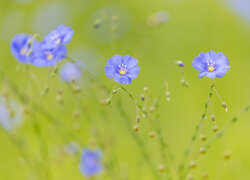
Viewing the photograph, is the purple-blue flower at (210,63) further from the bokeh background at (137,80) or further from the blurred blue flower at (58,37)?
the bokeh background at (137,80)

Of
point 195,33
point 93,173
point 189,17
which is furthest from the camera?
point 189,17

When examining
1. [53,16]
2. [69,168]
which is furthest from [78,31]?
[69,168]

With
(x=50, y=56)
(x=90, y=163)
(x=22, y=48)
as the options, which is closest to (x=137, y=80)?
(x=90, y=163)

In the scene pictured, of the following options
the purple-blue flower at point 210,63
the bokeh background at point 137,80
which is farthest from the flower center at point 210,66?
the bokeh background at point 137,80

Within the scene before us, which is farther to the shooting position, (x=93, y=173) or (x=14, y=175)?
(x=14, y=175)

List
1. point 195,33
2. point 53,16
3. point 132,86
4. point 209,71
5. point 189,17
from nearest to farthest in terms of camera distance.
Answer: point 209,71 < point 132,86 < point 195,33 < point 189,17 < point 53,16

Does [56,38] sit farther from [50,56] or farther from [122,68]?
[122,68]

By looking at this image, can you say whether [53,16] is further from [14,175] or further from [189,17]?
[14,175]
